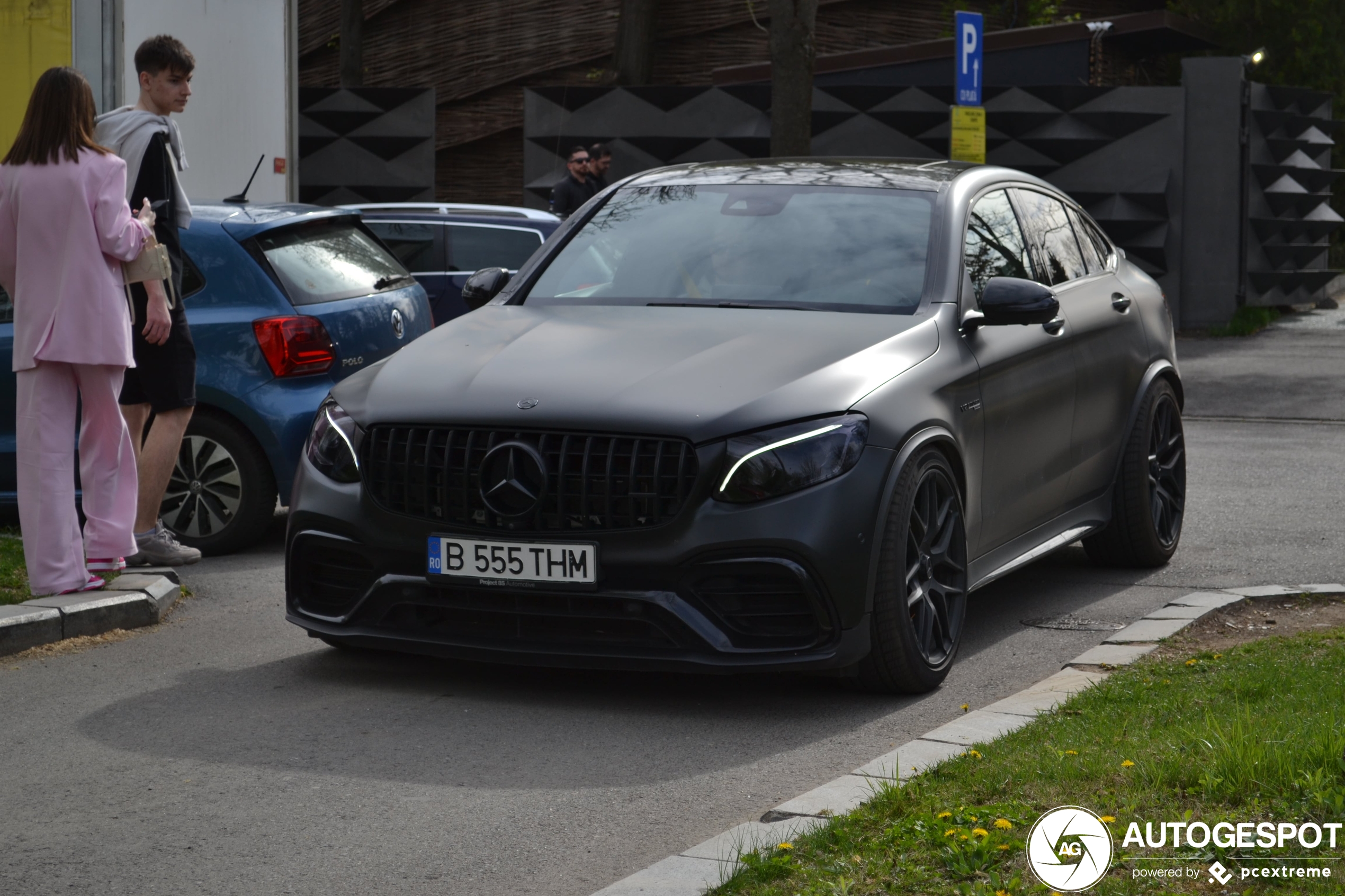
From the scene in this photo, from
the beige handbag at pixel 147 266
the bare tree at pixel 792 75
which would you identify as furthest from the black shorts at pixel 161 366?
the bare tree at pixel 792 75

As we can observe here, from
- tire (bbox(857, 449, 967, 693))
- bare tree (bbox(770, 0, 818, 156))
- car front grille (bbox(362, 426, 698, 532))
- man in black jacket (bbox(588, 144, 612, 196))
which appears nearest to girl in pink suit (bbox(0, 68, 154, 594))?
car front grille (bbox(362, 426, 698, 532))

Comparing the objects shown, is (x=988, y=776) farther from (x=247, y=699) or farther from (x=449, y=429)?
(x=247, y=699)

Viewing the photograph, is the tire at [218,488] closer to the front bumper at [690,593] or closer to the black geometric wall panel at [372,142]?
the front bumper at [690,593]

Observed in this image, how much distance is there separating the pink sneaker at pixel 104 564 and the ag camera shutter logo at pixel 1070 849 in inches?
171

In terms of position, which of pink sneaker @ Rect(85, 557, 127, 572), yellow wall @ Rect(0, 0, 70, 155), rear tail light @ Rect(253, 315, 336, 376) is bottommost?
pink sneaker @ Rect(85, 557, 127, 572)

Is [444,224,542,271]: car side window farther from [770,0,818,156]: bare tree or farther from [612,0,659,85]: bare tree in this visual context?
[612,0,659,85]: bare tree

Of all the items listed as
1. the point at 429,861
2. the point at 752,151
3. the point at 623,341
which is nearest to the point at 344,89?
the point at 752,151

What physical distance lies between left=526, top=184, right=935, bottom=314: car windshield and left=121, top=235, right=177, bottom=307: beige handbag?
1472mm

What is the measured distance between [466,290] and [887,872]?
3805 mm

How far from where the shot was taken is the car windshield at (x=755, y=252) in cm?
628

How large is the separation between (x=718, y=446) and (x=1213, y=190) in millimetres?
15700

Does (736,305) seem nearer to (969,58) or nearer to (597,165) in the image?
(969,58)

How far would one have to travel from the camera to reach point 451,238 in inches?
506

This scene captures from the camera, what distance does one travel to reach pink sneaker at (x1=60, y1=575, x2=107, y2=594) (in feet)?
21.9
